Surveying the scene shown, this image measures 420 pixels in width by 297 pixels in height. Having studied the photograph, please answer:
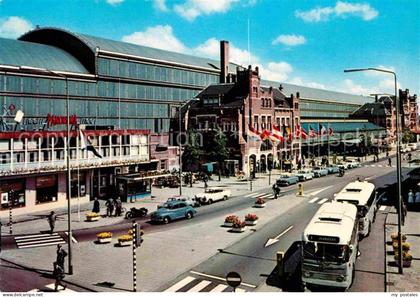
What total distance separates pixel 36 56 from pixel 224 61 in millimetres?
43188

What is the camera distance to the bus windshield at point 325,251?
64.8 ft

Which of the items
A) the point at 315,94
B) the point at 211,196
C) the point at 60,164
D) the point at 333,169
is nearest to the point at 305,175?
the point at 333,169

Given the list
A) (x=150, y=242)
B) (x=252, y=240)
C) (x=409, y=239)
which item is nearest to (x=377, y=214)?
(x=409, y=239)

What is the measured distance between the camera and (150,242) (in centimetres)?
3014

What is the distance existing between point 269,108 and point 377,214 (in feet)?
148

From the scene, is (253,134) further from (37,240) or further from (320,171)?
(37,240)

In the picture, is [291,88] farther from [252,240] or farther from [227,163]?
[252,240]

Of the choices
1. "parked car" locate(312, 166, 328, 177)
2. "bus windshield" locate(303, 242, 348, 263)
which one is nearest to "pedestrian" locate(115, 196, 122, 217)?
"bus windshield" locate(303, 242, 348, 263)

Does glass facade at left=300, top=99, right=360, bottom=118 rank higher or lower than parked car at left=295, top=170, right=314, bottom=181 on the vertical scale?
higher

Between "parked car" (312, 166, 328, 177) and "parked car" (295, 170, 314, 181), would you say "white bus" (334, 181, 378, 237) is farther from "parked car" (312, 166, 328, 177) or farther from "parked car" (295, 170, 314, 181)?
"parked car" (312, 166, 328, 177)

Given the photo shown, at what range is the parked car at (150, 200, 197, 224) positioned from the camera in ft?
119

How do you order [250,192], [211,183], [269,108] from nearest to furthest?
[250,192], [211,183], [269,108]

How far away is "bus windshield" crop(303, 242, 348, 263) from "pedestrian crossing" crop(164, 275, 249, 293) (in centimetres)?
374

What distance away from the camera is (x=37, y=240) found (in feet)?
103
